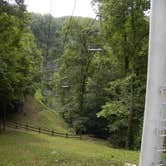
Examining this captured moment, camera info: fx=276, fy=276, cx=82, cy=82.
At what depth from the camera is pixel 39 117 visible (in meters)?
32.7

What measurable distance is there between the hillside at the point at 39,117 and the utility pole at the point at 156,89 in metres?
27.8

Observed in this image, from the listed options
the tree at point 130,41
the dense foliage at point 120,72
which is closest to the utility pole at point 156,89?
the dense foliage at point 120,72

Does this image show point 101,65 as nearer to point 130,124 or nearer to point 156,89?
point 130,124

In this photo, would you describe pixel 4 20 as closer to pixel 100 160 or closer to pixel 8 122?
pixel 100 160

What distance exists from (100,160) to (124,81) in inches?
410

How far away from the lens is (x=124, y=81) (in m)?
17.3

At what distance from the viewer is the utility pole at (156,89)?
62.3 inches

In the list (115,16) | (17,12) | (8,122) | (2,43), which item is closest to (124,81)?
(115,16)

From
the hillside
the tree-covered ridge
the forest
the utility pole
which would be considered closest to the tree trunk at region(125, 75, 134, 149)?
the forest

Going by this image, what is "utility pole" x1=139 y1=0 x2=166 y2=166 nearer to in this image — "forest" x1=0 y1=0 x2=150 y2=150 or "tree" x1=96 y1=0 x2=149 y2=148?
"forest" x1=0 y1=0 x2=150 y2=150

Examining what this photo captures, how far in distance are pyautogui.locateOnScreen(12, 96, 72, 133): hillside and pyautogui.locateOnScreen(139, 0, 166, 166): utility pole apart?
2784cm

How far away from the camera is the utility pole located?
1583 millimetres

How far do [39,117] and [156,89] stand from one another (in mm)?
31876

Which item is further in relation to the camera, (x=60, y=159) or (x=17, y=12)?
(x=17, y=12)
